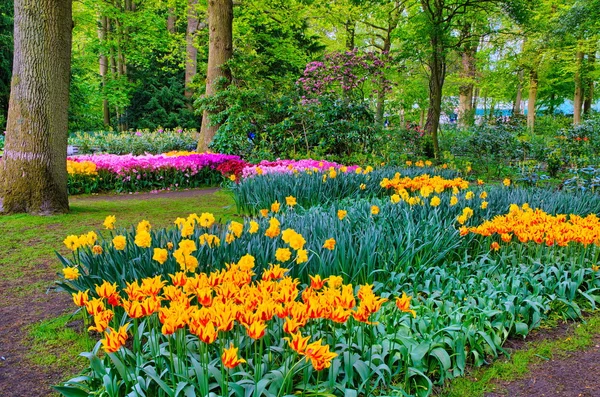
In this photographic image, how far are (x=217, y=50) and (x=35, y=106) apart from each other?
6770 mm

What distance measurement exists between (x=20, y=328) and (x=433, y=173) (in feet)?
18.3

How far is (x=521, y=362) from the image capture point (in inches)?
97.8

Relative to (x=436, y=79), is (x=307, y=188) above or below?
below

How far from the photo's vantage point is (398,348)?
7.45ft

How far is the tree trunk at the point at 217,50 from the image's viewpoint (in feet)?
38.2

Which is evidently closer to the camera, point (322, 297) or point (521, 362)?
point (322, 297)

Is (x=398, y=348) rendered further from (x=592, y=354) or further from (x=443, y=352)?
(x=592, y=354)

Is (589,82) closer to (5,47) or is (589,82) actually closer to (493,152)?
(493,152)

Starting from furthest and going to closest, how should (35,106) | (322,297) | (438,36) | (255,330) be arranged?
1. (438,36)
2. (35,106)
3. (322,297)
4. (255,330)

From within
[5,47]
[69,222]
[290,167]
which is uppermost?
[5,47]

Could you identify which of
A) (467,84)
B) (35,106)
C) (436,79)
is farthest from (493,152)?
(467,84)

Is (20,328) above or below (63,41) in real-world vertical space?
below

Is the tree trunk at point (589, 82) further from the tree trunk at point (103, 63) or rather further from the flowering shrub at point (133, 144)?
the tree trunk at point (103, 63)

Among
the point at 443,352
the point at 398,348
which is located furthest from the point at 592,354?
the point at 398,348
